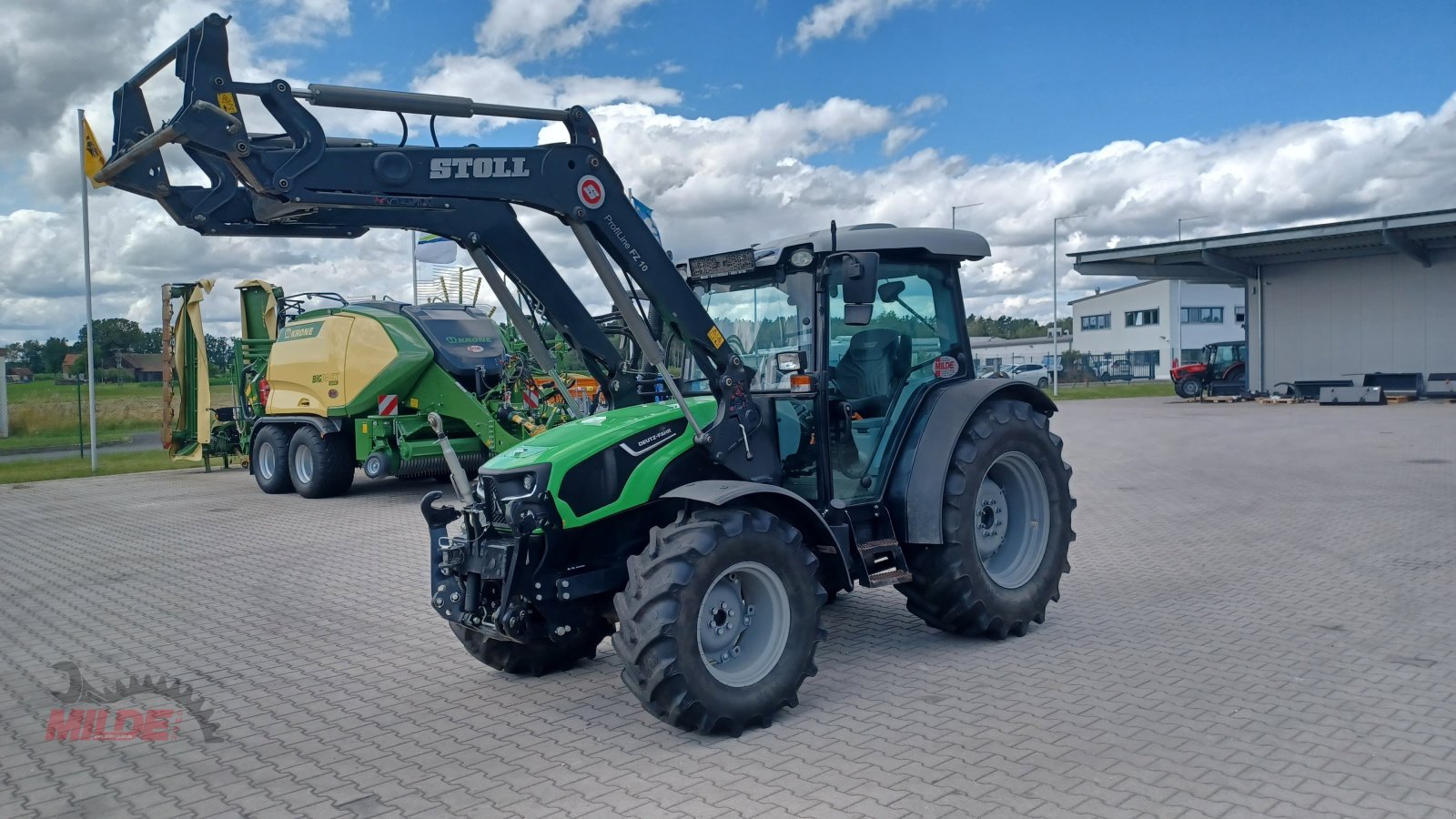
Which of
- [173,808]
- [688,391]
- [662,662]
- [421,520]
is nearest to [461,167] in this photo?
[688,391]

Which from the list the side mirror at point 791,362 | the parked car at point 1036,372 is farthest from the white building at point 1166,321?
the side mirror at point 791,362

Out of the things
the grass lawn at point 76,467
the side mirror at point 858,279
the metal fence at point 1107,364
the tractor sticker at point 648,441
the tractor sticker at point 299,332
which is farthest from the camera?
the metal fence at point 1107,364

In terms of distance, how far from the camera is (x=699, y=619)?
4586 mm

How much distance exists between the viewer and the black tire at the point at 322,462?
13.9 m

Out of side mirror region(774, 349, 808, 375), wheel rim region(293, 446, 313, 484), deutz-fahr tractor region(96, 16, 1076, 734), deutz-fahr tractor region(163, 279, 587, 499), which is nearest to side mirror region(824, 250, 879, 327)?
deutz-fahr tractor region(96, 16, 1076, 734)

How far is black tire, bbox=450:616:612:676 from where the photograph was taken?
5.57m

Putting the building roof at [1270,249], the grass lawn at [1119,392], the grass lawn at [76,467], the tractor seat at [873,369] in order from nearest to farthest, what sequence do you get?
1. the tractor seat at [873,369]
2. the grass lawn at [76,467]
3. the building roof at [1270,249]
4. the grass lawn at [1119,392]

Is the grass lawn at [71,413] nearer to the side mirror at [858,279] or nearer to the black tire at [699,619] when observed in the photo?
the side mirror at [858,279]

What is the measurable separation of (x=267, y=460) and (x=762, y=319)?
11430 mm

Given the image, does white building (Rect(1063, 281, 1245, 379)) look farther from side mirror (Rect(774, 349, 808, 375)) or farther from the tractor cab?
side mirror (Rect(774, 349, 808, 375))

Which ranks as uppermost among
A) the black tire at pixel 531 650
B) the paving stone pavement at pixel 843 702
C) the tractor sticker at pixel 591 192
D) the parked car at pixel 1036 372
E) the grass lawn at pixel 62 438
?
the tractor sticker at pixel 591 192

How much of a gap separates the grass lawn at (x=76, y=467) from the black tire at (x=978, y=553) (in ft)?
57.8

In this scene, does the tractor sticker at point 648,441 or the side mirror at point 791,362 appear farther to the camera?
the side mirror at point 791,362

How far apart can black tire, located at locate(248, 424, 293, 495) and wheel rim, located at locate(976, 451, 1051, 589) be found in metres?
11.4
